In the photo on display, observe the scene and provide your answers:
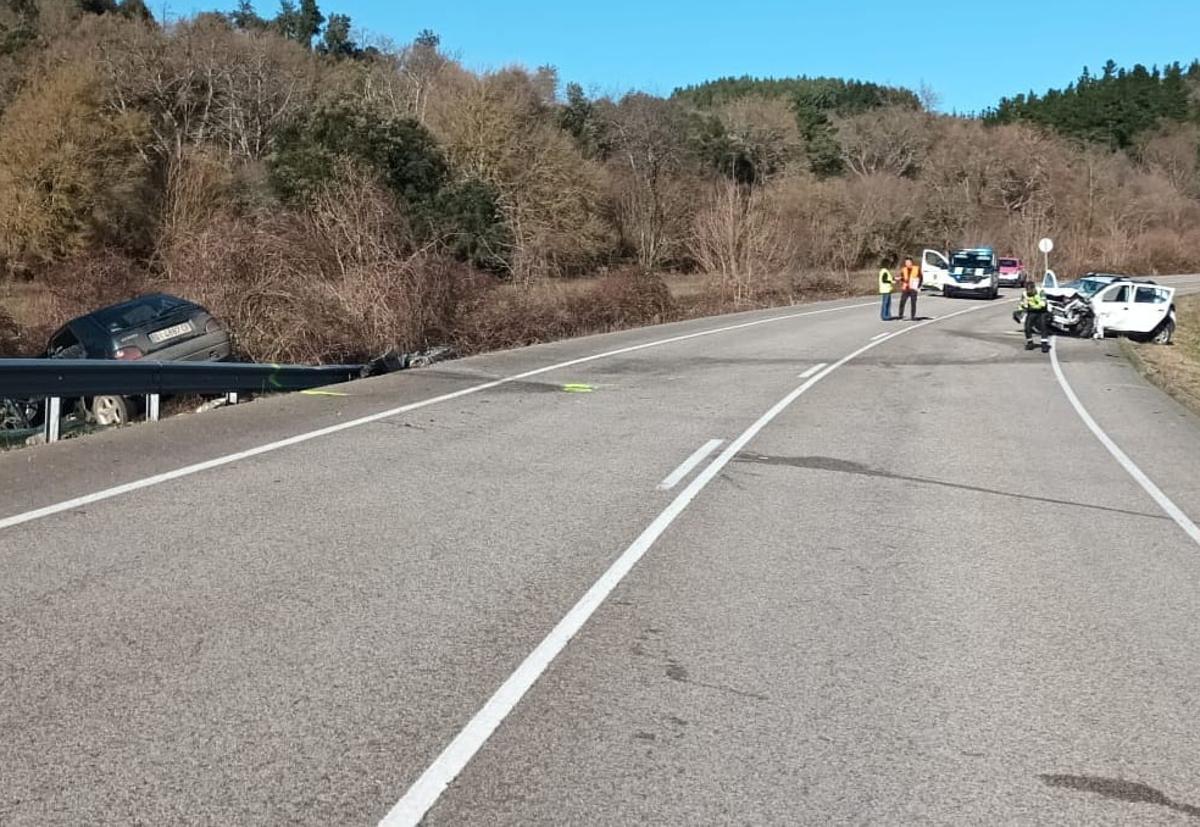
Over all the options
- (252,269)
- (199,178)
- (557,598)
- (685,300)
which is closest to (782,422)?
(557,598)

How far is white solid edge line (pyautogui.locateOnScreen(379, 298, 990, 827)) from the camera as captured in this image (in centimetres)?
353

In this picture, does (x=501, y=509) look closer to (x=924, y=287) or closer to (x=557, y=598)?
(x=557, y=598)

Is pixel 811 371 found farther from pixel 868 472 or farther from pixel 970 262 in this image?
pixel 970 262

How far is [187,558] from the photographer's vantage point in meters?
6.11

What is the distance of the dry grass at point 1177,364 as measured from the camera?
18125 millimetres

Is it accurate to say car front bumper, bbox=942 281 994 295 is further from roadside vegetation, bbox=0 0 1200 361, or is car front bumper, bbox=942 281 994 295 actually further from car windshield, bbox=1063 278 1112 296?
car windshield, bbox=1063 278 1112 296

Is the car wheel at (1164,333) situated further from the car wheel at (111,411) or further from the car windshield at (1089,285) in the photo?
the car wheel at (111,411)

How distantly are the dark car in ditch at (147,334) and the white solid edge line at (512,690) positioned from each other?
799 cm

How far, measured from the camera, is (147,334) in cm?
1329

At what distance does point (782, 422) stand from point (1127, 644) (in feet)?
23.5

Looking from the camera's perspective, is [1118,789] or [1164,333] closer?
[1118,789]

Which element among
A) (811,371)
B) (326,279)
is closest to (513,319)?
(326,279)

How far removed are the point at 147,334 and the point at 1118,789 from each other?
1224 centimetres

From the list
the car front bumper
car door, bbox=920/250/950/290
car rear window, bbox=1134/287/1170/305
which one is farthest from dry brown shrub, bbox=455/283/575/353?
car door, bbox=920/250/950/290
